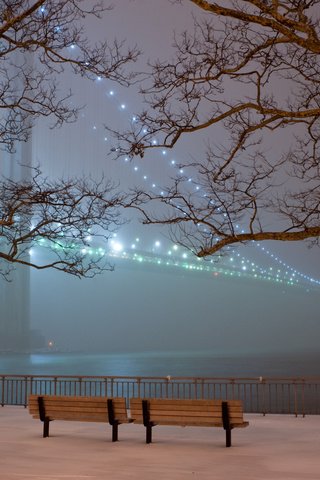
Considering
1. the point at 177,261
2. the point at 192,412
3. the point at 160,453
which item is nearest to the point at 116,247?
the point at 177,261

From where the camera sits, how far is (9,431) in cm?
916

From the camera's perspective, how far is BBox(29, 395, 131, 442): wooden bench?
327 inches

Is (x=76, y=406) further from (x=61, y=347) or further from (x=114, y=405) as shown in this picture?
(x=61, y=347)

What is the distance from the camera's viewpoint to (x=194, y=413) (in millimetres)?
7945

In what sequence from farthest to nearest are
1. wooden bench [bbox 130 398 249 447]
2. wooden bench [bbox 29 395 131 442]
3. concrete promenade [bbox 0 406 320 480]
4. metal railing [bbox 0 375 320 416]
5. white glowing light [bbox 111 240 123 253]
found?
white glowing light [bbox 111 240 123 253] < metal railing [bbox 0 375 320 416] < wooden bench [bbox 29 395 131 442] < wooden bench [bbox 130 398 249 447] < concrete promenade [bbox 0 406 320 480]

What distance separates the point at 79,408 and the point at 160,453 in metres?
1.44

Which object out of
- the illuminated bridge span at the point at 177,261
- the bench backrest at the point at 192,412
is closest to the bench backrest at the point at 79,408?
the bench backrest at the point at 192,412

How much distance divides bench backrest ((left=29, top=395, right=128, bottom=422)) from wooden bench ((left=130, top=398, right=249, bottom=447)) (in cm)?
20

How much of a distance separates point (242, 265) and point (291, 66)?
62135mm

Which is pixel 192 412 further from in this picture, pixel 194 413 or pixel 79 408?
pixel 79 408

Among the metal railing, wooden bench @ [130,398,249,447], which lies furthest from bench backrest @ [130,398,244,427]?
the metal railing

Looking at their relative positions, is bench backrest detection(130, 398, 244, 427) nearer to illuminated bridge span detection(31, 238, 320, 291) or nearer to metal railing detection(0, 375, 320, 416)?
Result: metal railing detection(0, 375, 320, 416)

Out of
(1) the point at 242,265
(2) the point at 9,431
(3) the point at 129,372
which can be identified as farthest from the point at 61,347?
(2) the point at 9,431

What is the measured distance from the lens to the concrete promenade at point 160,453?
6316mm
